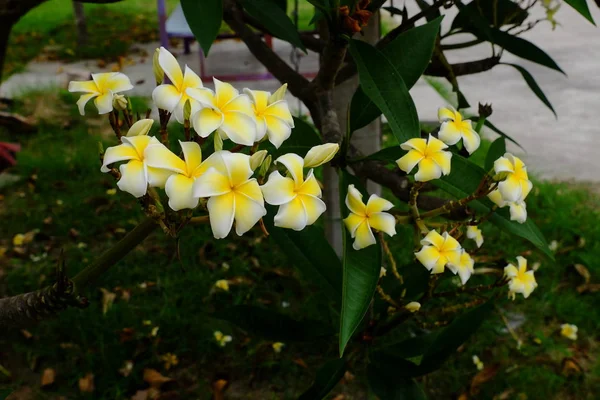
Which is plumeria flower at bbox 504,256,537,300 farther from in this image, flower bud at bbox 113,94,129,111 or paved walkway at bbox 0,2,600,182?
paved walkway at bbox 0,2,600,182

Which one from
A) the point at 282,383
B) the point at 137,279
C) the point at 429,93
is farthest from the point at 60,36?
the point at 282,383

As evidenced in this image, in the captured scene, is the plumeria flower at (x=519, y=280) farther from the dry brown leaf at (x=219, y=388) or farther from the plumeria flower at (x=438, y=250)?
the dry brown leaf at (x=219, y=388)

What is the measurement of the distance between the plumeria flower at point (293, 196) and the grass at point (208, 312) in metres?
0.83

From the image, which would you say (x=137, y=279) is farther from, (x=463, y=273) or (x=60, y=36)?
(x=60, y=36)

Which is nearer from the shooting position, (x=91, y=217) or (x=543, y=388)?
(x=543, y=388)

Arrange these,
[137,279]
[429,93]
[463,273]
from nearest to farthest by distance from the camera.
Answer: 1. [463,273]
2. [137,279]
3. [429,93]

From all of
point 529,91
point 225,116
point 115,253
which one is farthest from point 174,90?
point 529,91

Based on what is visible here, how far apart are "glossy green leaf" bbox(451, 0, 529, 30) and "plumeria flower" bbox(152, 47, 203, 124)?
2.41 ft

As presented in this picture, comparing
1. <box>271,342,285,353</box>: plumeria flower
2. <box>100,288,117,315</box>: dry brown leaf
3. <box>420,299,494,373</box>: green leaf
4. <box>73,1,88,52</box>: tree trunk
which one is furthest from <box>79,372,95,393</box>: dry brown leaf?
<box>73,1,88,52</box>: tree trunk

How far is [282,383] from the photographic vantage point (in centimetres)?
158

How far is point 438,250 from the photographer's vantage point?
78 cm

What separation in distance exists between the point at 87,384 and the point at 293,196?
1206mm

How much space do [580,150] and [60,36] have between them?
4.16 m

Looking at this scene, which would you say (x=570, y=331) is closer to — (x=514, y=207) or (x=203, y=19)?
(x=514, y=207)
